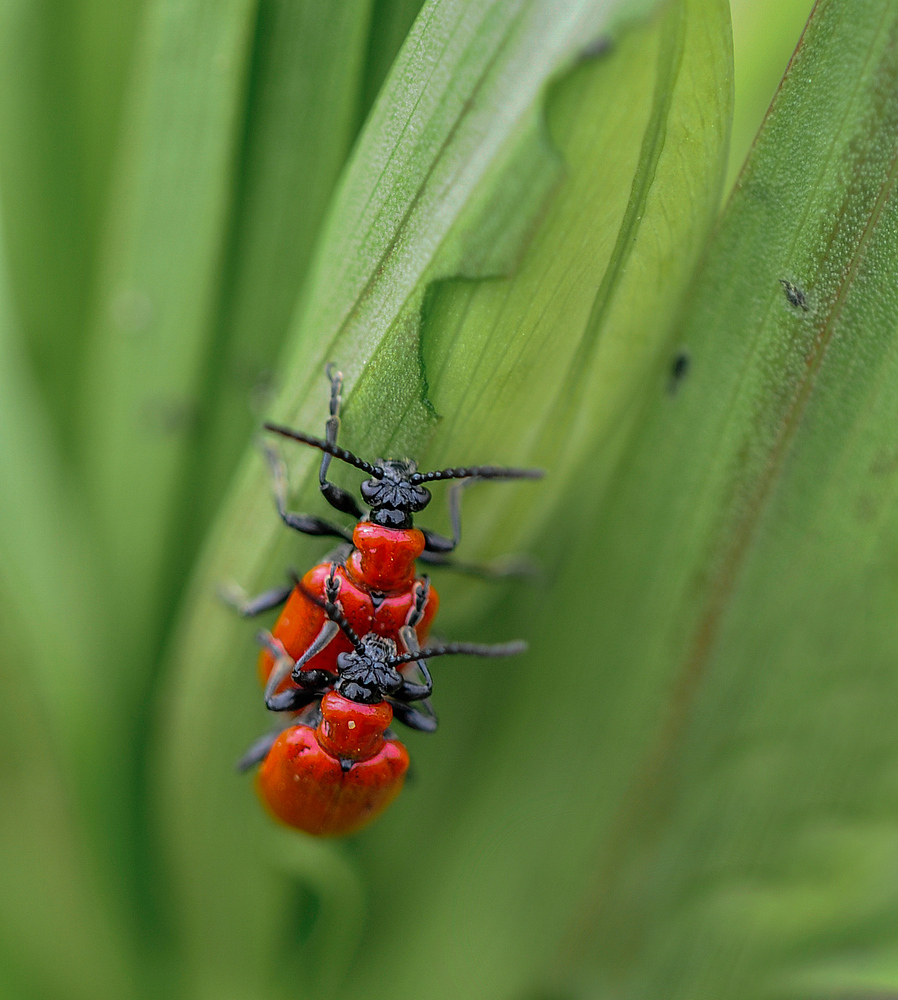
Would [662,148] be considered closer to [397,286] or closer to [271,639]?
[397,286]

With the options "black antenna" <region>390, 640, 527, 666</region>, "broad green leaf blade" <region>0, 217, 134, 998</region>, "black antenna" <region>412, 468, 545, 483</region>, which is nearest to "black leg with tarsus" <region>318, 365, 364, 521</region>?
"black antenna" <region>412, 468, 545, 483</region>

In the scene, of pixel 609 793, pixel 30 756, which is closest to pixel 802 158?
pixel 609 793

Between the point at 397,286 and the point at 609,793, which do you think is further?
the point at 609,793

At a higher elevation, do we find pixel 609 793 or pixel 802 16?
pixel 802 16

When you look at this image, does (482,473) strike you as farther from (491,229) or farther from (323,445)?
(491,229)

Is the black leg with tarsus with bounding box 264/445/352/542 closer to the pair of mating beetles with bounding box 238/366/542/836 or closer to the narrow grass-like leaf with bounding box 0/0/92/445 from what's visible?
the pair of mating beetles with bounding box 238/366/542/836

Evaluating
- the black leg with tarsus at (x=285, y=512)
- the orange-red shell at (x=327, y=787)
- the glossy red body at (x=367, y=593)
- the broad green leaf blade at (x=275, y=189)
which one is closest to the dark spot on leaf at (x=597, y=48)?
the broad green leaf blade at (x=275, y=189)
